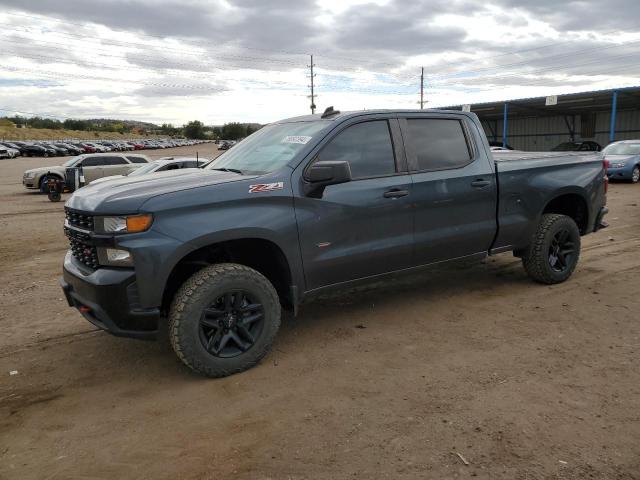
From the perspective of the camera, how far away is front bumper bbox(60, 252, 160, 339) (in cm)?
330

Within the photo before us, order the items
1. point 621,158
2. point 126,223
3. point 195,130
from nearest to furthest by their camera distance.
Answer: point 126,223 → point 621,158 → point 195,130

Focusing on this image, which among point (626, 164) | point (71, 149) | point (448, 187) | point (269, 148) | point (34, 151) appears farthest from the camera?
point (71, 149)

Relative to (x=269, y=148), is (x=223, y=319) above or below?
below

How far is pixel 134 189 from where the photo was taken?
11.7 ft

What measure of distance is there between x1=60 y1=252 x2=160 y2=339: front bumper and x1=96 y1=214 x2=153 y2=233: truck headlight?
26 centimetres

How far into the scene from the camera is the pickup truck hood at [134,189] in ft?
11.0

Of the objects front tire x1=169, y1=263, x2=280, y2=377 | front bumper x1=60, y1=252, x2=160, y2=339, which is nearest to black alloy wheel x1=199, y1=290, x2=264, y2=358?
front tire x1=169, y1=263, x2=280, y2=377

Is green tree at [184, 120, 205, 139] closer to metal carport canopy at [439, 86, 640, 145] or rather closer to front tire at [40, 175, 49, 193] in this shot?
metal carport canopy at [439, 86, 640, 145]

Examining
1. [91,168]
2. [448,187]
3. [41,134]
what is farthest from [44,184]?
[41,134]

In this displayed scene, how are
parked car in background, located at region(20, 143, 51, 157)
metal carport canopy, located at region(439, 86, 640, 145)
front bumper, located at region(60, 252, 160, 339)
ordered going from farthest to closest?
parked car in background, located at region(20, 143, 51, 157)
metal carport canopy, located at region(439, 86, 640, 145)
front bumper, located at region(60, 252, 160, 339)

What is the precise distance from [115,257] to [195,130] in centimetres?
15698

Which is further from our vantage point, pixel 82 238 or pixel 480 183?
pixel 480 183

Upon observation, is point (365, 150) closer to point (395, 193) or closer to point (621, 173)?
point (395, 193)

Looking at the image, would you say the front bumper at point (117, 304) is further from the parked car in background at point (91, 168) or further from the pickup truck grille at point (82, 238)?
the parked car in background at point (91, 168)
